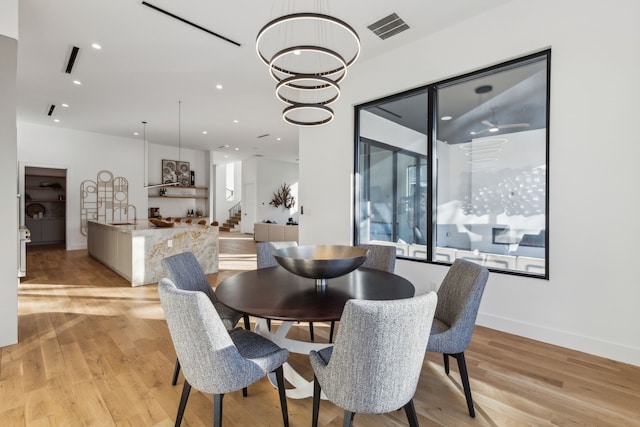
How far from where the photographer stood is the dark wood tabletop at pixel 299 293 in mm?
1570

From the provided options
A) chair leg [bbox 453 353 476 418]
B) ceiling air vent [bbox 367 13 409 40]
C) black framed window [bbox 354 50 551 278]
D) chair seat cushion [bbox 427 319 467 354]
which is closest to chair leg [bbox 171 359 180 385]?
chair seat cushion [bbox 427 319 467 354]

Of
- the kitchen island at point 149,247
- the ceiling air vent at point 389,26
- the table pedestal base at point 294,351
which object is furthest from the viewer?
the kitchen island at point 149,247

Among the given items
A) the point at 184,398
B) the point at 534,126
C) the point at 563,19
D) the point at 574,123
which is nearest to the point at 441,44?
the point at 563,19

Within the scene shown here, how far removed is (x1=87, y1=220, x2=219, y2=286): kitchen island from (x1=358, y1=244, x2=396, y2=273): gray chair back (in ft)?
11.9

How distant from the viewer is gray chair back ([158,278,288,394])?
135cm

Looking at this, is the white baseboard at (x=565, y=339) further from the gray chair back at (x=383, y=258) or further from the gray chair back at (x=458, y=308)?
the gray chair back at (x=458, y=308)

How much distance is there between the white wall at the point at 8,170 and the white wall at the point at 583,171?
429 centimetres

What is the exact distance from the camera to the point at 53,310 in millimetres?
3637

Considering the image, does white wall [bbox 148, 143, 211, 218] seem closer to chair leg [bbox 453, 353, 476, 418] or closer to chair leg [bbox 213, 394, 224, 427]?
chair leg [bbox 213, 394, 224, 427]

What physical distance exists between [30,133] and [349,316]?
992cm

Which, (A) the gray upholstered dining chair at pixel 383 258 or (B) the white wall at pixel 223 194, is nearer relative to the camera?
(A) the gray upholstered dining chair at pixel 383 258

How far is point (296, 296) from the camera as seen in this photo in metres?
1.84

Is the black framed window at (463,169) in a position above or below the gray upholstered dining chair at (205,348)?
above

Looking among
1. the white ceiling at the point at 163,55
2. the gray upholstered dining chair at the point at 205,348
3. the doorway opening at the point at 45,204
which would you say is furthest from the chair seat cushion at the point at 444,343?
the doorway opening at the point at 45,204
